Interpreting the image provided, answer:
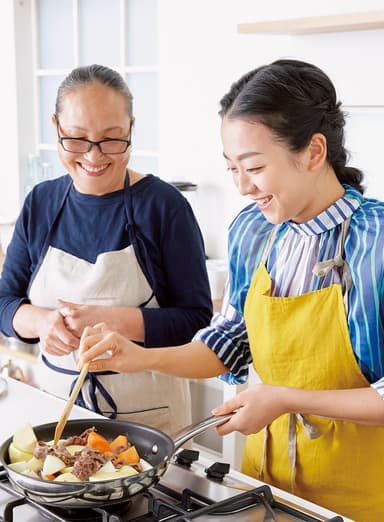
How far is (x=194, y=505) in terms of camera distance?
3.80ft

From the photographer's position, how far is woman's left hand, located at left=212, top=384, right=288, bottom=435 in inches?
50.1

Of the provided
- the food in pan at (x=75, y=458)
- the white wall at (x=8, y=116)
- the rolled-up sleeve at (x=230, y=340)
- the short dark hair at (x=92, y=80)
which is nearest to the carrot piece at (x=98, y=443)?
the food in pan at (x=75, y=458)

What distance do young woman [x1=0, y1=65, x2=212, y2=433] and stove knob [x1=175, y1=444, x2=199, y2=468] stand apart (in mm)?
447

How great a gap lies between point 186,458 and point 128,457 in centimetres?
14

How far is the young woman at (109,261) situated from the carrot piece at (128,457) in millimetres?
488

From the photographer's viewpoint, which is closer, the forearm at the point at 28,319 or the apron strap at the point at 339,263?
the apron strap at the point at 339,263

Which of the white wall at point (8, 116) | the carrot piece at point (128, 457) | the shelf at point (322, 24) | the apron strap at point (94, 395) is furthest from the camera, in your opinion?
the white wall at point (8, 116)

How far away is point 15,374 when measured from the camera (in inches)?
110

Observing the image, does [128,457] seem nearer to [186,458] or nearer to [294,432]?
[186,458]

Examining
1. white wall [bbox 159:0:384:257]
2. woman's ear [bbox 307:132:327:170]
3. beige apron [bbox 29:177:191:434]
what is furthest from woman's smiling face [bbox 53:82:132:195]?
white wall [bbox 159:0:384:257]

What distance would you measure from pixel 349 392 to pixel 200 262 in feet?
2.02

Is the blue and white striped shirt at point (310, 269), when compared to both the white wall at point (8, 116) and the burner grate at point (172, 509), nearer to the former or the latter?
the burner grate at point (172, 509)

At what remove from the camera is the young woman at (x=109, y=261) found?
171 cm

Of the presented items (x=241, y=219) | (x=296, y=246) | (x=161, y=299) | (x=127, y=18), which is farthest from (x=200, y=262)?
(x=127, y=18)
